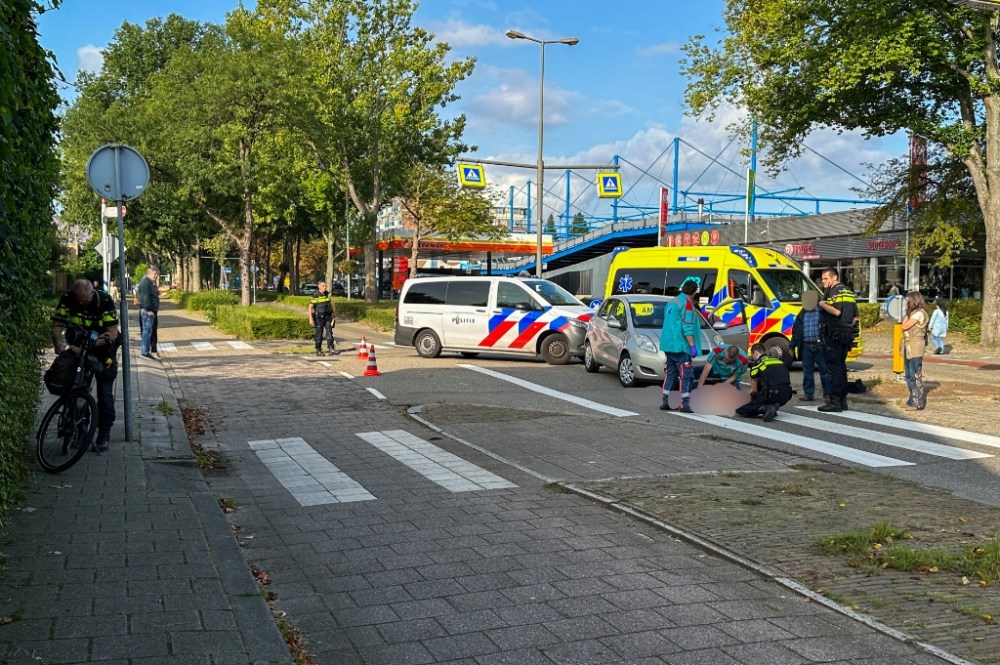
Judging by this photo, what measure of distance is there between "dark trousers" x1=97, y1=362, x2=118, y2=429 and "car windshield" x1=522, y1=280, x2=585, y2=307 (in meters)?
11.5

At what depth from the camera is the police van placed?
61.7ft

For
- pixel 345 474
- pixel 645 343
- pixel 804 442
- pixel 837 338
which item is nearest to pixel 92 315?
pixel 345 474

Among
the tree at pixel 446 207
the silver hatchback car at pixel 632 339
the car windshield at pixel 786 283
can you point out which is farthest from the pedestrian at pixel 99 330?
the tree at pixel 446 207

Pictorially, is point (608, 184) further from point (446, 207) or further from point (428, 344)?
point (446, 207)

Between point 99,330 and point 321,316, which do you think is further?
point 321,316

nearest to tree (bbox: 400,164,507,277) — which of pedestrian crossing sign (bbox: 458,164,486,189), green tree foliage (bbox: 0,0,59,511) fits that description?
pedestrian crossing sign (bbox: 458,164,486,189)

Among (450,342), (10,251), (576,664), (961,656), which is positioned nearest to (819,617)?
(961,656)

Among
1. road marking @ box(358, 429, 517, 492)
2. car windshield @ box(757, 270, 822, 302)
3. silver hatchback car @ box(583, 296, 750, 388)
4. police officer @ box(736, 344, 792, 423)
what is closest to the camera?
road marking @ box(358, 429, 517, 492)

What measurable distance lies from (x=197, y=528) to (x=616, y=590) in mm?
2707

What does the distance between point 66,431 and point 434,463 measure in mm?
3235

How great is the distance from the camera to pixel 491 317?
19.4 metres

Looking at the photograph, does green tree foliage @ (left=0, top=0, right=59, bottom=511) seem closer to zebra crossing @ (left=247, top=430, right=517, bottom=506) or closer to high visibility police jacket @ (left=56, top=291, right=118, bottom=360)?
high visibility police jacket @ (left=56, top=291, right=118, bottom=360)

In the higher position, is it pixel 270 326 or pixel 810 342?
pixel 810 342

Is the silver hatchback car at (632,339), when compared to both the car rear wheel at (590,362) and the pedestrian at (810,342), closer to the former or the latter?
the car rear wheel at (590,362)
